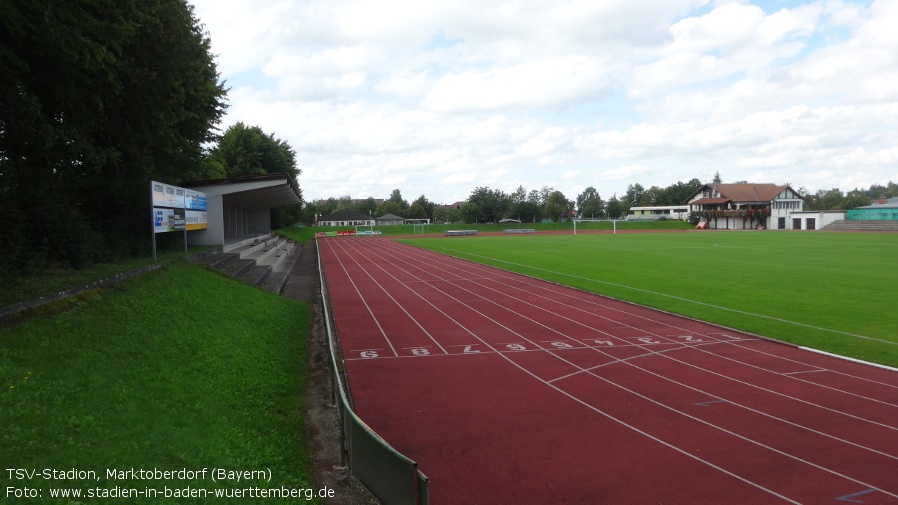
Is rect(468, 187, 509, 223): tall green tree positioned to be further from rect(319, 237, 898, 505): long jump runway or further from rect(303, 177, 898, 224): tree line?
rect(319, 237, 898, 505): long jump runway

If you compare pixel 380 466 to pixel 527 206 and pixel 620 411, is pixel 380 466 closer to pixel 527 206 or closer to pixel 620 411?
pixel 620 411

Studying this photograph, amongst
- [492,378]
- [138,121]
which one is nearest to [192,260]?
[138,121]

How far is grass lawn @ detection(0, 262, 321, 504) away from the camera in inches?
186

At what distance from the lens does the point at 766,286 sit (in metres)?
20.5

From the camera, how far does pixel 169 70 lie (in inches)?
500

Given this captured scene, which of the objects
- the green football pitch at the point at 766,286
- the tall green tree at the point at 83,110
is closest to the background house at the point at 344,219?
the green football pitch at the point at 766,286

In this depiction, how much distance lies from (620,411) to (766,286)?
1515cm

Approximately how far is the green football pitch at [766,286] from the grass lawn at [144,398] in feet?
35.7

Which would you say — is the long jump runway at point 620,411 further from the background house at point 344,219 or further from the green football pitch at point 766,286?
the background house at point 344,219

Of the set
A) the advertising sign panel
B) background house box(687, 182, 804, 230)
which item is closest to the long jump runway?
the advertising sign panel

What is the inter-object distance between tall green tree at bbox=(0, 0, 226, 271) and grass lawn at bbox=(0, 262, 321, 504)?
321cm

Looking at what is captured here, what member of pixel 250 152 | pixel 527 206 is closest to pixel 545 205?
pixel 527 206

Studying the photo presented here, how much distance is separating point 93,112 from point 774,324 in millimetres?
15947

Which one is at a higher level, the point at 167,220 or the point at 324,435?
the point at 167,220
